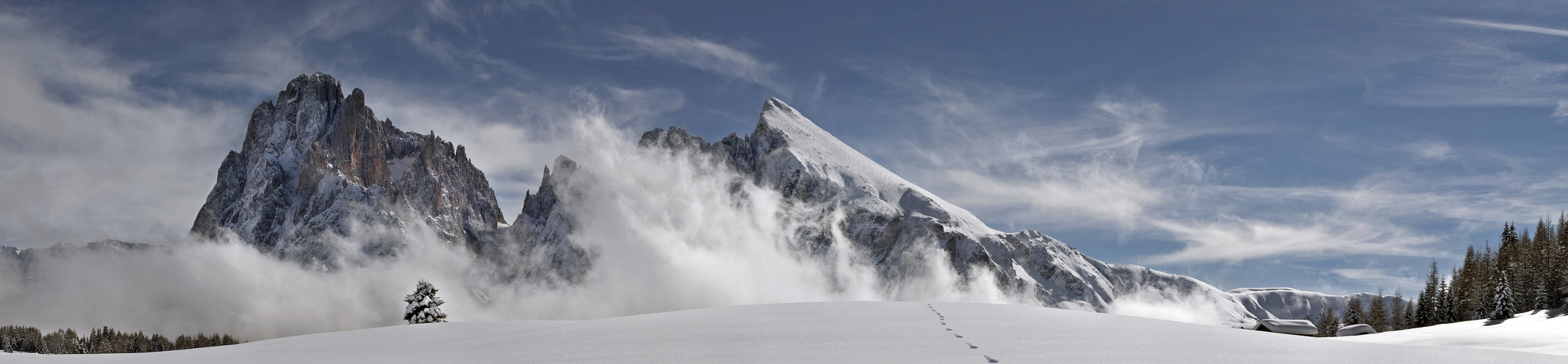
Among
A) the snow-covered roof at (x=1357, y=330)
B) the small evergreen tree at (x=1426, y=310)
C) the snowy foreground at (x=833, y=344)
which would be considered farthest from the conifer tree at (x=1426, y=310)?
the snowy foreground at (x=833, y=344)

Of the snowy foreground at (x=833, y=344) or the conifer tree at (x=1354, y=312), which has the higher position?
the conifer tree at (x=1354, y=312)

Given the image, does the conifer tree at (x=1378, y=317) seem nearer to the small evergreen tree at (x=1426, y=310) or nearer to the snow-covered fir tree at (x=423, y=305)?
the small evergreen tree at (x=1426, y=310)

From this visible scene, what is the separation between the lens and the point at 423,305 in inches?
1820

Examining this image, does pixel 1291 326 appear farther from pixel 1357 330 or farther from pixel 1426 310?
pixel 1426 310

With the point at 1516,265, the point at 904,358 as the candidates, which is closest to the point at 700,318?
the point at 904,358

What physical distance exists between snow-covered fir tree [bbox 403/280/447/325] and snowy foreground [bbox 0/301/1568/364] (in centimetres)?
3485

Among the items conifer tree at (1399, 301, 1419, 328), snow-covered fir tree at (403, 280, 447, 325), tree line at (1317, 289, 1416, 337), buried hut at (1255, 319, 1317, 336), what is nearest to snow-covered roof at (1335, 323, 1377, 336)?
buried hut at (1255, 319, 1317, 336)

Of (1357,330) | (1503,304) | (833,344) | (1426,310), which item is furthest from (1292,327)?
(1426,310)

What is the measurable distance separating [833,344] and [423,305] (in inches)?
1680

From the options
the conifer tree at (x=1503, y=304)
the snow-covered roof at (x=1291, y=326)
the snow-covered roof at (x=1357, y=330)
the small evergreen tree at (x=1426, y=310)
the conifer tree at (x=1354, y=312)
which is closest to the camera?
the snow-covered roof at (x=1291, y=326)

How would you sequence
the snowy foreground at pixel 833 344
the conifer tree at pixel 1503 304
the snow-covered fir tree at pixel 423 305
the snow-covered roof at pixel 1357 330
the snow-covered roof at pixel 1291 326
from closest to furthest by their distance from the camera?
1. the snowy foreground at pixel 833 344
2. the snow-covered roof at pixel 1291 326
3. the snow-covered roof at pixel 1357 330
4. the snow-covered fir tree at pixel 423 305
5. the conifer tree at pixel 1503 304

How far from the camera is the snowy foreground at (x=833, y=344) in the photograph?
919 centimetres

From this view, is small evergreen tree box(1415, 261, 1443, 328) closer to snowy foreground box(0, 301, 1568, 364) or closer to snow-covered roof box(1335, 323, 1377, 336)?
snow-covered roof box(1335, 323, 1377, 336)

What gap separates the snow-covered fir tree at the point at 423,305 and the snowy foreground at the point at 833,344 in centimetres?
3485
